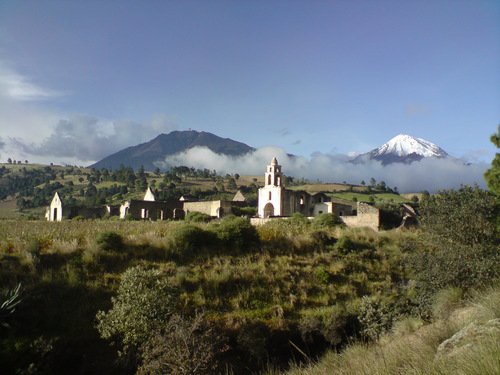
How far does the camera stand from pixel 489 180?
17625 mm

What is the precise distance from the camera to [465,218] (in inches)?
527

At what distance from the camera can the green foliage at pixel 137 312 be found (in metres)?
9.91

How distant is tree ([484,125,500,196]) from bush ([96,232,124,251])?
14.7m

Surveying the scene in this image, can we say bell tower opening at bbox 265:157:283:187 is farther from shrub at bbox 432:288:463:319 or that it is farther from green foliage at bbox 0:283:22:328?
green foliage at bbox 0:283:22:328

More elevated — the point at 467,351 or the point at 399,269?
the point at 467,351

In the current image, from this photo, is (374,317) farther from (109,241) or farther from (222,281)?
(109,241)

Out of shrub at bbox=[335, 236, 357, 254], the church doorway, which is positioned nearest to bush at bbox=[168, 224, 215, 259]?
shrub at bbox=[335, 236, 357, 254]

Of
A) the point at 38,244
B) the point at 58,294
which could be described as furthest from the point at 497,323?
the point at 38,244

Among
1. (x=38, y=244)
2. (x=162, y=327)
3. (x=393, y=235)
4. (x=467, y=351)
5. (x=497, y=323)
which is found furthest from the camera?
(x=393, y=235)

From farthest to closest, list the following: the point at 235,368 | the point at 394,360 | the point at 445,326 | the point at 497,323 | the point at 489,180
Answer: the point at 489,180 < the point at 235,368 < the point at 445,326 < the point at 497,323 < the point at 394,360

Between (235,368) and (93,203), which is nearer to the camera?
(235,368)

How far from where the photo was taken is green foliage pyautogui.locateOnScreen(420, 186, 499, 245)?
43.7ft

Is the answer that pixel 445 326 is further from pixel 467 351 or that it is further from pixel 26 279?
pixel 26 279

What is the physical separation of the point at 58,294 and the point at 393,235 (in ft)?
55.3
